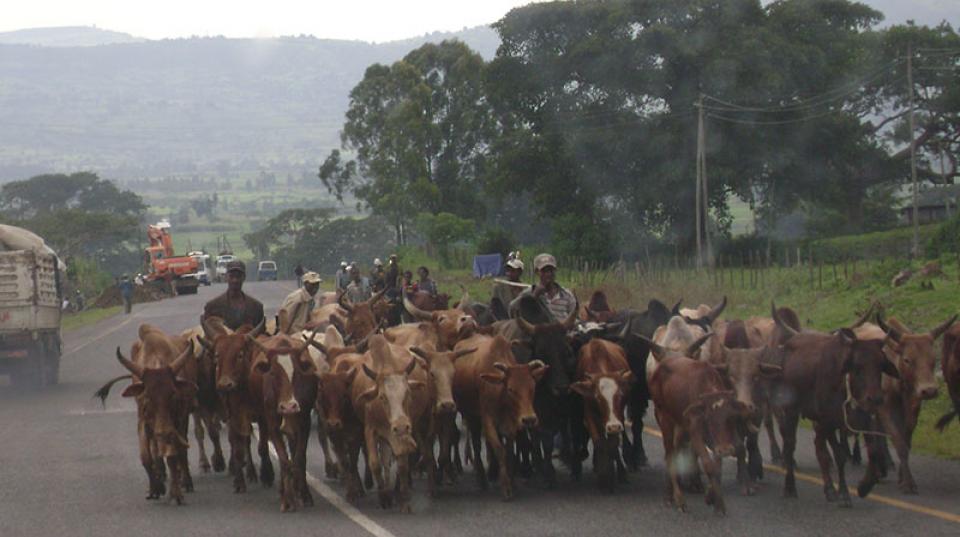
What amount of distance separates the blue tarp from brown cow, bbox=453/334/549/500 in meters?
43.3

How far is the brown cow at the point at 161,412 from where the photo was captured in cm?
1322

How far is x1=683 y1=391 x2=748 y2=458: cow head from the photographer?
1193 centimetres

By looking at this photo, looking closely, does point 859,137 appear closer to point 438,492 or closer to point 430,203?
point 430,203

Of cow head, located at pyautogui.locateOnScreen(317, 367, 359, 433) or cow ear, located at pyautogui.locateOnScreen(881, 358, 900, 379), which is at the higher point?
cow ear, located at pyautogui.locateOnScreen(881, 358, 900, 379)

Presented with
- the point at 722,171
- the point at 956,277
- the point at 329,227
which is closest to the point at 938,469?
the point at 956,277

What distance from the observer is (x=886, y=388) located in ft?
41.8

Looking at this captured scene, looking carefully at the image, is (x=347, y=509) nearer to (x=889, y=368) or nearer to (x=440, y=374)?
(x=440, y=374)

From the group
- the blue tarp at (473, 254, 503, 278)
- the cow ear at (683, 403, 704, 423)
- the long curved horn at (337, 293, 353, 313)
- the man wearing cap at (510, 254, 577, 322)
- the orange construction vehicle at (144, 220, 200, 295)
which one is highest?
the man wearing cap at (510, 254, 577, 322)

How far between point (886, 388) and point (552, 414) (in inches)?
119

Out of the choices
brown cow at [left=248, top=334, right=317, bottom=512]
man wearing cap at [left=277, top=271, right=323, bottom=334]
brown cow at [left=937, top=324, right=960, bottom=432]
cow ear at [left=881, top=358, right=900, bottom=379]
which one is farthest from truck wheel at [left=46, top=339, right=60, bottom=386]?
cow ear at [left=881, top=358, right=900, bottom=379]

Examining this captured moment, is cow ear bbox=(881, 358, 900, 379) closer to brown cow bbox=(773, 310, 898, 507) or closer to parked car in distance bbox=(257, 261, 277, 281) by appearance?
brown cow bbox=(773, 310, 898, 507)

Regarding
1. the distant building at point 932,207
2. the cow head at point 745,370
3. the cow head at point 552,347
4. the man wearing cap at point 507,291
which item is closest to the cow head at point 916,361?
the cow head at point 745,370

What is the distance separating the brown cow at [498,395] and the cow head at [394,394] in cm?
70

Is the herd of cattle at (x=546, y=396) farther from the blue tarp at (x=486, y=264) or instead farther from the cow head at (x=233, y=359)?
the blue tarp at (x=486, y=264)
